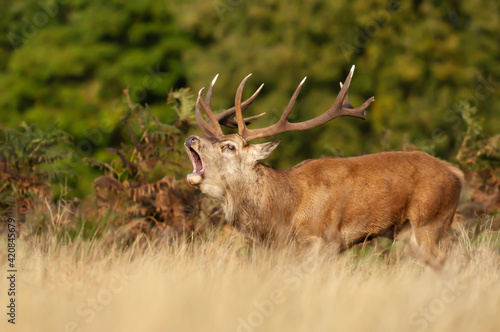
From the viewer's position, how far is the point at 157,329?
12.8 ft

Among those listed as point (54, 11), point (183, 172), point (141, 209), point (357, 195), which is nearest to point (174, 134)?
point (183, 172)

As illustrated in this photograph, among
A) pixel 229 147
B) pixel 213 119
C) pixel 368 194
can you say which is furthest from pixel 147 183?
pixel 368 194

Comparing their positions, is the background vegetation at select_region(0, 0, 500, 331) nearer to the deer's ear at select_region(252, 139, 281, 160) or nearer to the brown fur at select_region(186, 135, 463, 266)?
the brown fur at select_region(186, 135, 463, 266)

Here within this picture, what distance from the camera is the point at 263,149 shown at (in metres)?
6.61

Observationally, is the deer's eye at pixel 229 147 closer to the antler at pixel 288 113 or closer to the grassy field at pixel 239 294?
the antler at pixel 288 113

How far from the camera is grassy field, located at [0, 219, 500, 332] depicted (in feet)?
13.3

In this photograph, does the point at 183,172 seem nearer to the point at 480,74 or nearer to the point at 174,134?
the point at 174,134

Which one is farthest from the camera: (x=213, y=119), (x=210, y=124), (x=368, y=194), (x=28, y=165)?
(x=28, y=165)

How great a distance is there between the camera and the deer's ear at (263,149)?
6.57 meters

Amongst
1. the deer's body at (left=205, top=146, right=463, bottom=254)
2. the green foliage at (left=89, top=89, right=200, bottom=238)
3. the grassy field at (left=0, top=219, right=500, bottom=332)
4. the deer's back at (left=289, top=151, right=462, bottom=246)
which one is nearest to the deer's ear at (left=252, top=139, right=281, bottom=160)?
the deer's body at (left=205, top=146, right=463, bottom=254)

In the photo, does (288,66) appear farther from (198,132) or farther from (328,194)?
(328,194)

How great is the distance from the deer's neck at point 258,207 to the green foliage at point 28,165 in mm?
2207

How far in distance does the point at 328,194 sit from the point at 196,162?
1.18m

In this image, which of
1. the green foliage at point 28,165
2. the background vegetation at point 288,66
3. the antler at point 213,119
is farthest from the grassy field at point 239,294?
the background vegetation at point 288,66
